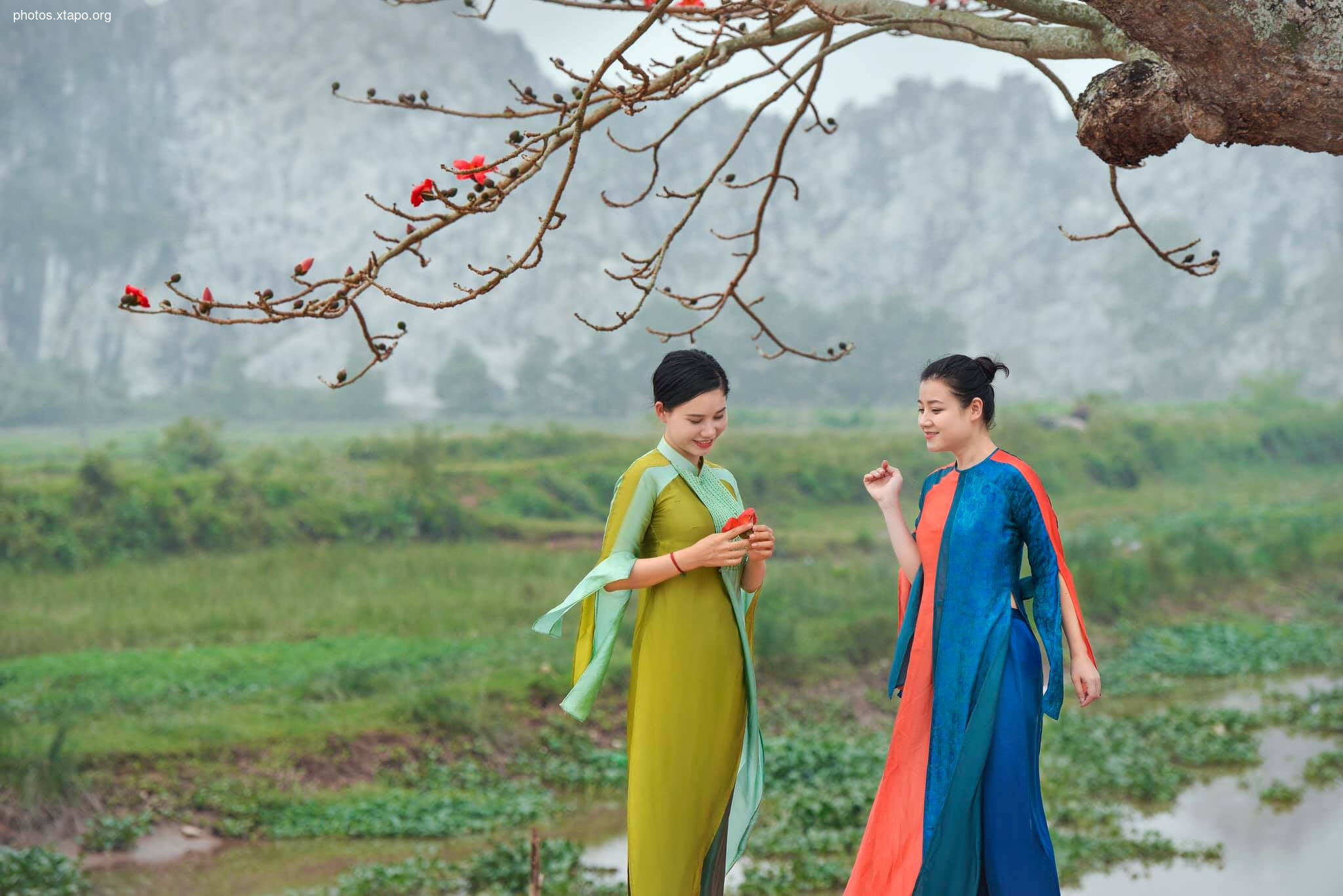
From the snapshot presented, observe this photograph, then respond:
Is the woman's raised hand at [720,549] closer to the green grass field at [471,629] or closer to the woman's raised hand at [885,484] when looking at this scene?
the woman's raised hand at [885,484]

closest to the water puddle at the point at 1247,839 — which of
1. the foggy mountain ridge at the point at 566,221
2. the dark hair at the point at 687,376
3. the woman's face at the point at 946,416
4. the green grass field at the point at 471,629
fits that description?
the green grass field at the point at 471,629

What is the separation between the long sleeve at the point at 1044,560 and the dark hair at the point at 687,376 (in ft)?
2.40

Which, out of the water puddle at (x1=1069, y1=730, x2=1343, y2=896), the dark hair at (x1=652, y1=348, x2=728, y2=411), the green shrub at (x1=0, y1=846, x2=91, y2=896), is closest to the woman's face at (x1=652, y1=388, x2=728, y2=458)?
the dark hair at (x1=652, y1=348, x2=728, y2=411)

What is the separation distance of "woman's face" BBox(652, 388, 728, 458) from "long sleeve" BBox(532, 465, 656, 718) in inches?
4.3

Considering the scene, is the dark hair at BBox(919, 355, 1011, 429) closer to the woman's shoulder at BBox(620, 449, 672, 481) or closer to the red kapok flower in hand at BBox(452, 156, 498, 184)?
the woman's shoulder at BBox(620, 449, 672, 481)

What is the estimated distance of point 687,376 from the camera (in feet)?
8.75

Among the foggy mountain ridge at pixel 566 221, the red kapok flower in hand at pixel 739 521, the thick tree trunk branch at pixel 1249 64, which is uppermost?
the foggy mountain ridge at pixel 566 221

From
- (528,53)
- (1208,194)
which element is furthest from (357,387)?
(1208,194)

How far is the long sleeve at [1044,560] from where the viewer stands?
2.62 metres

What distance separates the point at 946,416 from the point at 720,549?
60 centimetres

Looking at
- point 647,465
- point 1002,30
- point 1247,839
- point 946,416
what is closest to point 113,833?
point 647,465

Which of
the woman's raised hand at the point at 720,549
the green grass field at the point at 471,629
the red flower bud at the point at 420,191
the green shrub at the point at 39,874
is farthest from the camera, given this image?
the green grass field at the point at 471,629

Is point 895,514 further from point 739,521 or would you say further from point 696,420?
point 696,420

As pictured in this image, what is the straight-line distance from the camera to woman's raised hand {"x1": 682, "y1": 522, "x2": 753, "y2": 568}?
260cm
